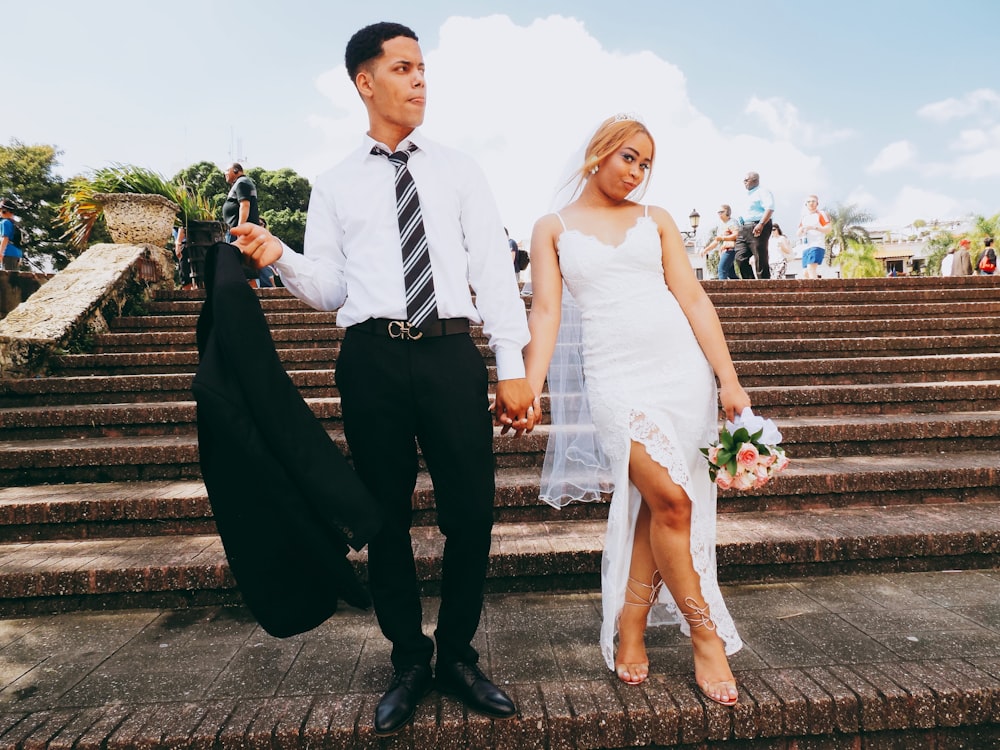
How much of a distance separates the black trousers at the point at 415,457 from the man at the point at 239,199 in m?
6.16

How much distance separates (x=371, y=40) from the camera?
75.2 inches

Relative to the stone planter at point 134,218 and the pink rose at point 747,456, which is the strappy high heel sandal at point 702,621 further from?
the stone planter at point 134,218

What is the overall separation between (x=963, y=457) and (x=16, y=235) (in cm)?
1331

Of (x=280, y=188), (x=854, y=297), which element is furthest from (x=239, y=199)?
(x=280, y=188)

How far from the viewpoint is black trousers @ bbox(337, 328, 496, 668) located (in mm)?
1875

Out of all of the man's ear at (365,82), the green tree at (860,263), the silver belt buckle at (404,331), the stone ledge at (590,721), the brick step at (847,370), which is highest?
the green tree at (860,263)

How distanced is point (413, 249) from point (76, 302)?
198 inches

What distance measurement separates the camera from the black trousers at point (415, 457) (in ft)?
6.15

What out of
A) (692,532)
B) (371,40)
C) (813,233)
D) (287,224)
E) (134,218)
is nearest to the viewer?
(371,40)

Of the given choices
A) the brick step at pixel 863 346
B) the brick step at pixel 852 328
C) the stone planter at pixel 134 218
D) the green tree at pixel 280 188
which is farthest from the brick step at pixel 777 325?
the green tree at pixel 280 188

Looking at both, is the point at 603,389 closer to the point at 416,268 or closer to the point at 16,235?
the point at 416,268

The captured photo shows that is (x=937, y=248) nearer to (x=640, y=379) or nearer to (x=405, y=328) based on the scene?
(x=640, y=379)

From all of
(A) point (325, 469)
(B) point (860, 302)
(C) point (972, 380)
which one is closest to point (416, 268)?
(A) point (325, 469)

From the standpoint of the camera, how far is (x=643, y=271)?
221 cm
